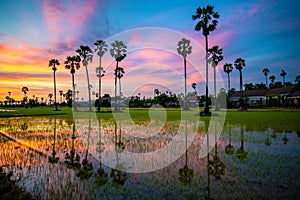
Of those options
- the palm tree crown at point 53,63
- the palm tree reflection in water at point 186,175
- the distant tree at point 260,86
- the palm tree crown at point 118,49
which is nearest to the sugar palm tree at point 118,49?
the palm tree crown at point 118,49

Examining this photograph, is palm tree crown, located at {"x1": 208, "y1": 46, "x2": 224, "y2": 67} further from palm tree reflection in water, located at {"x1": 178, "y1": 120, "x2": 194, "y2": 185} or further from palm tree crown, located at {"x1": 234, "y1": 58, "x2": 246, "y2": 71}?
palm tree reflection in water, located at {"x1": 178, "y1": 120, "x2": 194, "y2": 185}

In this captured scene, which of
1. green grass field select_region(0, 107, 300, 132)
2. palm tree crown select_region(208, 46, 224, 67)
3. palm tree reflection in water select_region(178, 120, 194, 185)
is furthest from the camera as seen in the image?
palm tree crown select_region(208, 46, 224, 67)

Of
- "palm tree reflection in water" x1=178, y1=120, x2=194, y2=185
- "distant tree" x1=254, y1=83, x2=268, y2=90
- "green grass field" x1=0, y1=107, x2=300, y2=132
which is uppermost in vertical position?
"distant tree" x1=254, y1=83, x2=268, y2=90

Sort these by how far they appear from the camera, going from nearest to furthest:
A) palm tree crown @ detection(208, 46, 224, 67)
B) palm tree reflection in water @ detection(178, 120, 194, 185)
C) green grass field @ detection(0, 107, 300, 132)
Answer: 1. palm tree reflection in water @ detection(178, 120, 194, 185)
2. green grass field @ detection(0, 107, 300, 132)
3. palm tree crown @ detection(208, 46, 224, 67)

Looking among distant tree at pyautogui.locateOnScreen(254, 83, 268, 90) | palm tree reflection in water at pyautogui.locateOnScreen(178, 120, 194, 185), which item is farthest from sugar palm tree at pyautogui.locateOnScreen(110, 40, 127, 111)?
distant tree at pyautogui.locateOnScreen(254, 83, 268, 90)

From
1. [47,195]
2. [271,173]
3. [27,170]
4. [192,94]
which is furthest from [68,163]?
[192,94]

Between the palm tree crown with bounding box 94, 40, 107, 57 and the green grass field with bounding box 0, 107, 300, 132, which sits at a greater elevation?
the palm tree crown with bounding box 94, 40, 107, 57

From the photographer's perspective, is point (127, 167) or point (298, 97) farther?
point (298, 97)

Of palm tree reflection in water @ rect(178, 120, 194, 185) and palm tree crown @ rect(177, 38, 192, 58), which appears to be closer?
palm tree reflection in water @ rect(178, 120, 194, 185)

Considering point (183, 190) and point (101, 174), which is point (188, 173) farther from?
point (101, 174)

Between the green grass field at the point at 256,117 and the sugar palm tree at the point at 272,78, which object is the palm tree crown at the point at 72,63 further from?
the sugar palm tree at the point at 272,78

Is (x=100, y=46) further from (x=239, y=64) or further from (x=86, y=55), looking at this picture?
(x=239, y=64)

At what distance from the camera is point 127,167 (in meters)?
7.96

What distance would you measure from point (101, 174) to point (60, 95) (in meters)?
161
